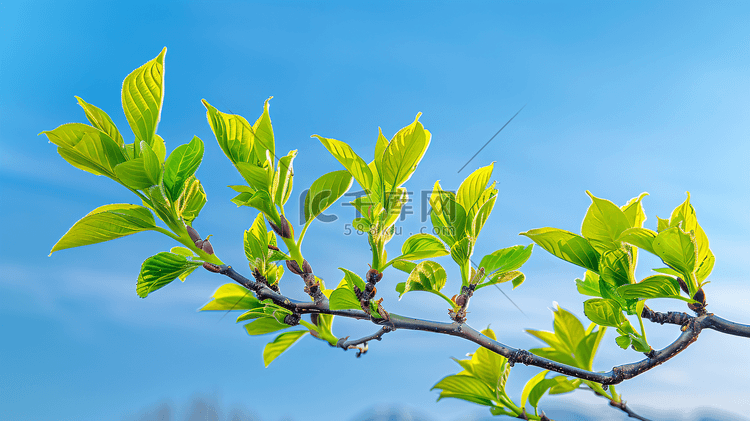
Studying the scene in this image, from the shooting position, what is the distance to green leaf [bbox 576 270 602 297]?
1.16 meters

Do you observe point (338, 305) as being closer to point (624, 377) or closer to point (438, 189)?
point (438, 189)

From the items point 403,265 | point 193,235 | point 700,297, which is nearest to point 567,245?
point 700,297

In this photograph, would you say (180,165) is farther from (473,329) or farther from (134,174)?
(473,329)

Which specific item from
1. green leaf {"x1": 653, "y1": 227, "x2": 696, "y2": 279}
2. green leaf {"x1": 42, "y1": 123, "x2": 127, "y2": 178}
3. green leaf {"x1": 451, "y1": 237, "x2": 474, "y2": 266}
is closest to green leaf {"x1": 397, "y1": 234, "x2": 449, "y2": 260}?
green leaf {"x1": 451, "y1": 237, "x2": 474, "y2": 266}

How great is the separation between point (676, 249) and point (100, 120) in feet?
4.33

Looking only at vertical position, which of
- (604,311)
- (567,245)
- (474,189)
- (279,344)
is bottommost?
(279,344)

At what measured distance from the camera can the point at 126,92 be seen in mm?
995

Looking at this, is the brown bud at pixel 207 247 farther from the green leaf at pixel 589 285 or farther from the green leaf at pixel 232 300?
the green leaf at pixel 589 285

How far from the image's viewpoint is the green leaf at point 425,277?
1.07 m

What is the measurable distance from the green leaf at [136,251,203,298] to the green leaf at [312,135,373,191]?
430mm

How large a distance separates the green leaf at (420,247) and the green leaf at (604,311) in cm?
37

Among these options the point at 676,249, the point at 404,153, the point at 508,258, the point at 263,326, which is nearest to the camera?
the point at 676,249

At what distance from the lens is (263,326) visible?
126cm

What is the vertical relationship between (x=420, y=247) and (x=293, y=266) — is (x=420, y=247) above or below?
above
